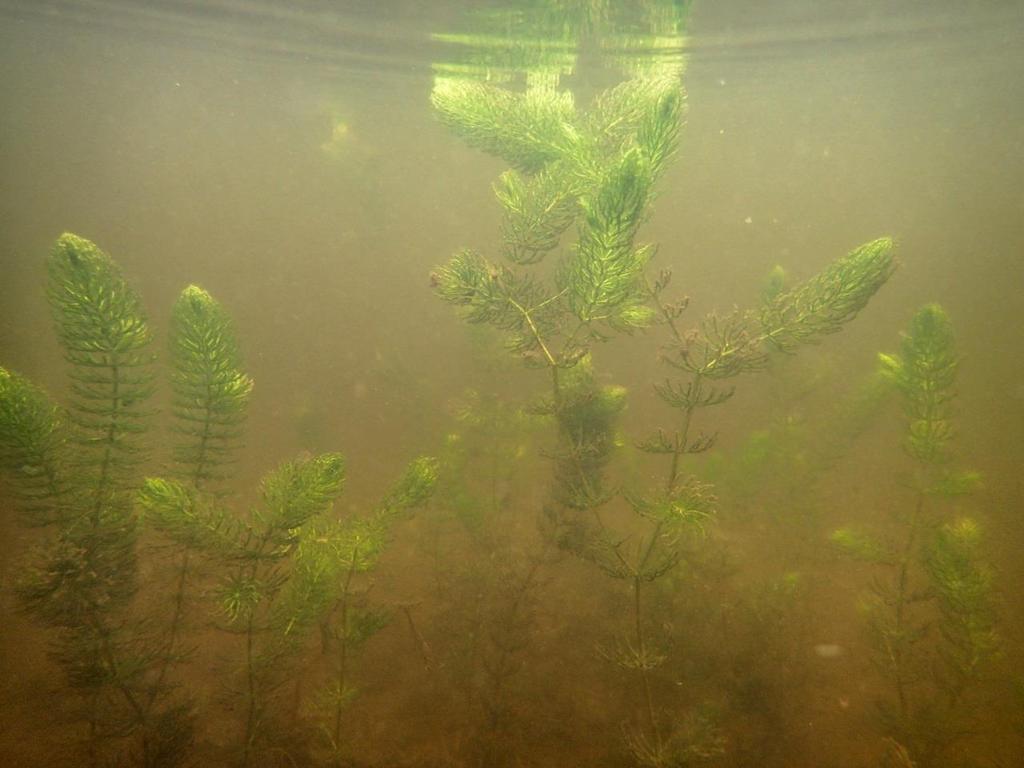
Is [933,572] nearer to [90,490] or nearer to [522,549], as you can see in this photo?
[522,549]

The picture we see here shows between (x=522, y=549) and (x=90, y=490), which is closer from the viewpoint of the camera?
(x=90, y=490)

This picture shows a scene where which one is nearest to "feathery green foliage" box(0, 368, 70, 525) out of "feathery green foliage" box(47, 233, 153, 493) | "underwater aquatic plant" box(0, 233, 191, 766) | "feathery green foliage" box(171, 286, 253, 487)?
"underwater aquatic plant" box(0, 233, 191, 766)

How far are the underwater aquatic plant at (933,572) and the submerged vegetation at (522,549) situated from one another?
3cm

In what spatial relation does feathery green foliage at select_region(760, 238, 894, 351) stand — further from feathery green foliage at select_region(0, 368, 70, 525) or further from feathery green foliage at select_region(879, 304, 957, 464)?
feathery green foliage at select_region(0, 368, 70, 525)

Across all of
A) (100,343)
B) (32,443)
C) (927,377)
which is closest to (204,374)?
(100,343)

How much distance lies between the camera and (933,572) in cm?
426

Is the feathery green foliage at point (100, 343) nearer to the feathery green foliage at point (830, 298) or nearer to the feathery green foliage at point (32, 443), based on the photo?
the feathery green foliage at point (32, 443)

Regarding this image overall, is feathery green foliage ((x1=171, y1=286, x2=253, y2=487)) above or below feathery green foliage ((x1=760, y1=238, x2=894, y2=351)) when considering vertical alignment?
below

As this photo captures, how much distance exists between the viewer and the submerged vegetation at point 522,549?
335 cm

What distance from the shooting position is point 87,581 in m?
3.38

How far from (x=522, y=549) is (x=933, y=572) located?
454 cm

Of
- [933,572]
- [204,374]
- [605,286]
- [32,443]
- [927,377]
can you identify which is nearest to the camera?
[32,443]

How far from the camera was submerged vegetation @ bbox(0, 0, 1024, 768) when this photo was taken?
11.0ft

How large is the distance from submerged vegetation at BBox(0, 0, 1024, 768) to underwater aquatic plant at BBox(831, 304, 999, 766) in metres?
0.03
